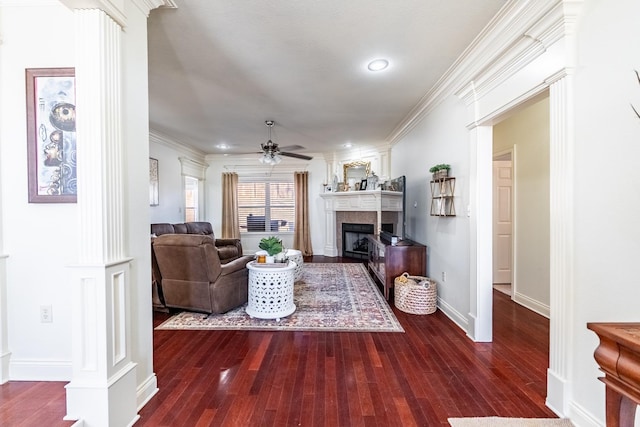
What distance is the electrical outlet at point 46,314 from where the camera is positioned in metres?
1.76

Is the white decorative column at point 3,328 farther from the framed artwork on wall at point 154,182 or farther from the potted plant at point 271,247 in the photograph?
the framed artwork on wall at point 154,182

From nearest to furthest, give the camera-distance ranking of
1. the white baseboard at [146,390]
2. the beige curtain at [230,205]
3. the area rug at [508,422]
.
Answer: the area rug at [508,422], the white baseboard at [146,390], the beige curtain at [230,205]

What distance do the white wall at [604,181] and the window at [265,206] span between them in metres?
6.11

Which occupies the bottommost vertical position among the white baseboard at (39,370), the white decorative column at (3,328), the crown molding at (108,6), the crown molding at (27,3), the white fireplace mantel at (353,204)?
the white baseboard at (39,370)

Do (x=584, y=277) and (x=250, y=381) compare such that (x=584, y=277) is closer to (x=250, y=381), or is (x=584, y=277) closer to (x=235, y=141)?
(x=250, y=381)

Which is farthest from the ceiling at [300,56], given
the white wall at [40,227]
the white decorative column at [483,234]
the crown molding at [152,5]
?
the white decorative column at [483,234]

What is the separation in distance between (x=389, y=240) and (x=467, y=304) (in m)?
1.42

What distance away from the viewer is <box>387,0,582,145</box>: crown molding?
62.7 inches

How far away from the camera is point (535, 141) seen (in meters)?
3.18

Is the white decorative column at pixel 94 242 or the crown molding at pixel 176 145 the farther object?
the crown molding at pixel 176 145

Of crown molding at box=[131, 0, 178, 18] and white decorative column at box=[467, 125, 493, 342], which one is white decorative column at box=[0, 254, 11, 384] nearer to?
crown molding at box=[131, 0, 178, 18]

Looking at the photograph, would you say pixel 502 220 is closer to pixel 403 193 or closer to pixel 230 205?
pixel 403 193

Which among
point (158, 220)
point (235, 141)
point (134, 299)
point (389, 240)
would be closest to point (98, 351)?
point (134, 299)

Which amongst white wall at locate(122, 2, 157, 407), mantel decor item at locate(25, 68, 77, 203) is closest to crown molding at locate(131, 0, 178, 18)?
white wall at locate(122, 2, 157, 407)
